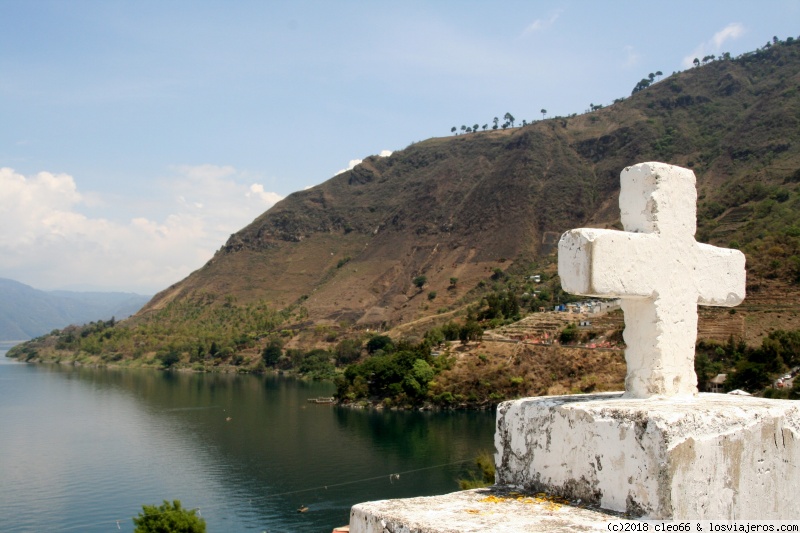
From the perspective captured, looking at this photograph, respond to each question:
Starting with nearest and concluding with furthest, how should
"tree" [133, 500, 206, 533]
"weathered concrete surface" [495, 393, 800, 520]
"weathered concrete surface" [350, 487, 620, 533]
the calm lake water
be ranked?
"weathered concrete surface" [350, 487, 620, 533] < "weathered concrete surface" [495, 393, 800, 520] < "tree" [133, 500, 206, 533] < the calm lake water

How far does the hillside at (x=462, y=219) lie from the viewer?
3280 inches

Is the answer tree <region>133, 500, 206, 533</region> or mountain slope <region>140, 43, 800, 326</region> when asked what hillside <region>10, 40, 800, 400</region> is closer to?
mountain slope <region>140, 43, 800, 326</region>

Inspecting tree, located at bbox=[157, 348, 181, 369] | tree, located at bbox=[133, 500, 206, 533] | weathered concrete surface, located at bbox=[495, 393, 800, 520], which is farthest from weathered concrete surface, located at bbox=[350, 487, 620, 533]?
tree, located at bbox=[157, 348, 181, 369]

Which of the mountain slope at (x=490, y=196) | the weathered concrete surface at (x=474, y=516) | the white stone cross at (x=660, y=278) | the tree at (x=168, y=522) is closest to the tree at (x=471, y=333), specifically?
the mountain slope at (x=490, y=196)

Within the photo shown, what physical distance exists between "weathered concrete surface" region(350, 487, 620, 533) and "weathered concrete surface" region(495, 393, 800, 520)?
0.52 feet

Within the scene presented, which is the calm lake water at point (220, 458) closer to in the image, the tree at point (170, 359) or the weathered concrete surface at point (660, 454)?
the weathered concrete surface at point (660, 454)

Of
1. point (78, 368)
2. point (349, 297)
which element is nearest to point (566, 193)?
Result: point (349, 297)

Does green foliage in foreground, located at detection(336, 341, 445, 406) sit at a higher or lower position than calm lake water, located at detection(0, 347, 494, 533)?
higher

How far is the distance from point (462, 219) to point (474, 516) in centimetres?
11202

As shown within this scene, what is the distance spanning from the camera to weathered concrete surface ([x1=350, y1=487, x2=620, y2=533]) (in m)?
2.82

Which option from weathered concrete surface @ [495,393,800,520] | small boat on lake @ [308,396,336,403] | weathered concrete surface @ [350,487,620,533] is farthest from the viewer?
small boat on lake @ [308,396,336,403]

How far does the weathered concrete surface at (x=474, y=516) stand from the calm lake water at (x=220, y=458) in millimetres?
24610

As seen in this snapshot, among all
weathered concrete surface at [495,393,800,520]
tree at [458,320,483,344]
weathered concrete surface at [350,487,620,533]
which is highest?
tree at [458,320,483,344]

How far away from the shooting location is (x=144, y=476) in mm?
34031
